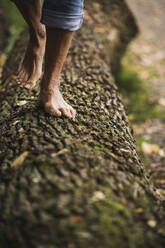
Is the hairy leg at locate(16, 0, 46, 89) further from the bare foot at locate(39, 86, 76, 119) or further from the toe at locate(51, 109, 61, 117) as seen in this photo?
the toe at locate(51, 109, 61, 117)

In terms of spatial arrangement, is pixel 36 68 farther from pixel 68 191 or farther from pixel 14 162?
pixel 68 191

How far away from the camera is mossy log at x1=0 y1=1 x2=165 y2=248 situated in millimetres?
958

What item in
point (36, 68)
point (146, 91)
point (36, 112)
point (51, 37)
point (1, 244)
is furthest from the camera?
point (146, 91)

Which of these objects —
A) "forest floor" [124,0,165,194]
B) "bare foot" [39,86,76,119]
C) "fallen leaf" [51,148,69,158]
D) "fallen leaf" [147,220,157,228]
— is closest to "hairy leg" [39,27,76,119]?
"bare foot" [39,86,76,119]

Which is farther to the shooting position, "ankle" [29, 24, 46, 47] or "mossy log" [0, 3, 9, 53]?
"mossy log" [0, 3, 9, 53]

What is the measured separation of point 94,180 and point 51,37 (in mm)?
814

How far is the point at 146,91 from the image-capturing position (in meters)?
3.82

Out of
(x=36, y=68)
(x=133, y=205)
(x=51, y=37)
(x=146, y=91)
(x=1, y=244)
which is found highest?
(x=51, y=37)

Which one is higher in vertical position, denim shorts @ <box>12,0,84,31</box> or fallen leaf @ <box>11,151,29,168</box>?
denim shorts @ <box>12,0,84,31</box>

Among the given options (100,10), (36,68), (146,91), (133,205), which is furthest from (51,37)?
(146,91)

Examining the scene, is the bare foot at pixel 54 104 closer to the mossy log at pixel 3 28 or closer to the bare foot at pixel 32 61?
the bare foot at pixel 32 61

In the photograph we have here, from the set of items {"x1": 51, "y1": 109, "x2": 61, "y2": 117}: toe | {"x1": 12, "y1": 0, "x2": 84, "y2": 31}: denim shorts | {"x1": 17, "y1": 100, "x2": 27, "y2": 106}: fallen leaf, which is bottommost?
{"x1": 17, "y1": 100, "x2": 27, "y2": 106}: fallen leaf

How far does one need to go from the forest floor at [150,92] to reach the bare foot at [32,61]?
48.5 inches

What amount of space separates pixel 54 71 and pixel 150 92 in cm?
264
